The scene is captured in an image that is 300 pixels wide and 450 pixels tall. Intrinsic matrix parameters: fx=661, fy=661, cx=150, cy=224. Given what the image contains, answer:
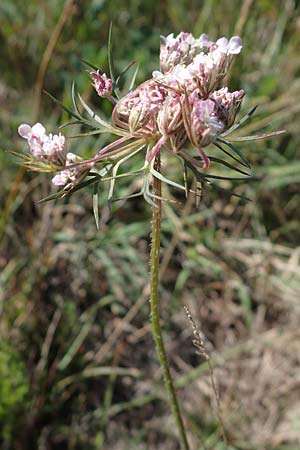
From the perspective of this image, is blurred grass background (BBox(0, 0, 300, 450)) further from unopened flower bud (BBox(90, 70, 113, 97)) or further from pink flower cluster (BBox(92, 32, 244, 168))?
pink flower cluster (BBox(92, 32, 244, 168))

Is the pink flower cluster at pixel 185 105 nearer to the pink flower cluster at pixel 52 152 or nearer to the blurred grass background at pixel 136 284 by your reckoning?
the pink flower cluster at pixel 52 152

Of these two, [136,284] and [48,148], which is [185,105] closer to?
[48,148]

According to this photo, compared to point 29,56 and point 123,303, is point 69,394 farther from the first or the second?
point 29,56

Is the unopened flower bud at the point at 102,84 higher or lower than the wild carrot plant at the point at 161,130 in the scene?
higher

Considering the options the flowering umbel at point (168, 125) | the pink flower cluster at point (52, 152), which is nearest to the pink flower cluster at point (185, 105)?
the flowering umbel at point (168, 125)

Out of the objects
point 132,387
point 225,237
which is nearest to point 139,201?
point 225,237

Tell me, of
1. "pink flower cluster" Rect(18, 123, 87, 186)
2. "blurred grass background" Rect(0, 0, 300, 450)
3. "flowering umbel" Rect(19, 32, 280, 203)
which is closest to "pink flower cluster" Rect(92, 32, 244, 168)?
"flowering umbel" Rect(19, 32, 280, 203)

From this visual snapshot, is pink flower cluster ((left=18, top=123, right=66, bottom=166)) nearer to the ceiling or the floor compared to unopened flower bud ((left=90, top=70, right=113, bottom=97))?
nearer to the floor
